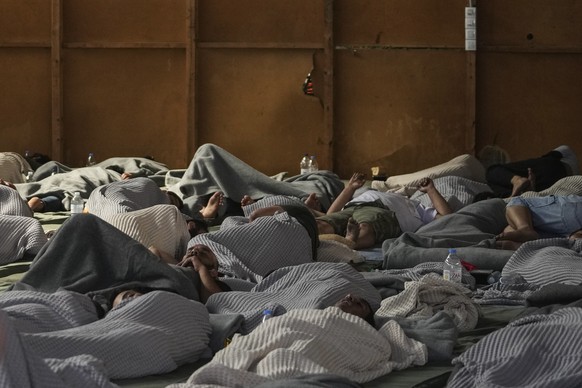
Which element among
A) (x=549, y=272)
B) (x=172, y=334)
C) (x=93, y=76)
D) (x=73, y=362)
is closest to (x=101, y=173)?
(x=93, y=76)

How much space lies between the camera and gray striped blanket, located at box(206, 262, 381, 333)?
13.6 ft

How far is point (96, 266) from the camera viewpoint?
453 cm

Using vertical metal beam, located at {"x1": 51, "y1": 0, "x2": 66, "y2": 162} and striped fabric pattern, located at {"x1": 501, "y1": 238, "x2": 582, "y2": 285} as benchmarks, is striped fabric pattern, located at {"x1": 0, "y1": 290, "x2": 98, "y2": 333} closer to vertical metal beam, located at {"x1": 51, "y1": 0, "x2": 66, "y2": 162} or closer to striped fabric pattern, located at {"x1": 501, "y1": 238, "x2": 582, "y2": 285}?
striped fabric pattern, located at {"x1": 501, "y1": 238, "x2": 582, "y2": 285}

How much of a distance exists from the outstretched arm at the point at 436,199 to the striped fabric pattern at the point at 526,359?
321 cm

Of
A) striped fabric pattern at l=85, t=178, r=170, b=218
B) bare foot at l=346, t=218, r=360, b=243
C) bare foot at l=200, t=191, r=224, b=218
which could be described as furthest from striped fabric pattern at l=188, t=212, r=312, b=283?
bare foot at l=200, t=191, r=224, b=218

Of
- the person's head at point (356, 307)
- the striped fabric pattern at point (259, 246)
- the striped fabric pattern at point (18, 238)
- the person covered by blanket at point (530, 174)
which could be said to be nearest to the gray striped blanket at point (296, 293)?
the person's head at point (356, 307)

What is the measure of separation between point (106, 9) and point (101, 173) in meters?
2.66

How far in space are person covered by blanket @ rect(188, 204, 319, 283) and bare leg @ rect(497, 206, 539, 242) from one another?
3.98ft

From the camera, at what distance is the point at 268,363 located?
11.0 feet

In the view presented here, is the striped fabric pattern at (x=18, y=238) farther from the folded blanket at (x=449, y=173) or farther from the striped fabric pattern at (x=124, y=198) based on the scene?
the folded blanket at (x=449, y=173)

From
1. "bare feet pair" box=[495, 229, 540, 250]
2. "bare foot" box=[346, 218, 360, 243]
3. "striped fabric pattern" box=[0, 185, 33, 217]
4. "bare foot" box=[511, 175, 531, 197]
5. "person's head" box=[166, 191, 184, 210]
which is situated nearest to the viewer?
"bare feet pair" box=[495, 229, 540, 250]

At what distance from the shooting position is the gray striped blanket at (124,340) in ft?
9.76

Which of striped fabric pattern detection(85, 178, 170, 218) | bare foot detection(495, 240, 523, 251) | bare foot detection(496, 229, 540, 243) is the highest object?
striped fabric pattern detection(85, 178, 170, 218)

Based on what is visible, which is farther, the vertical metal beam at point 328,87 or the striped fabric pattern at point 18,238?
the vertical metal beam at point 328,87
